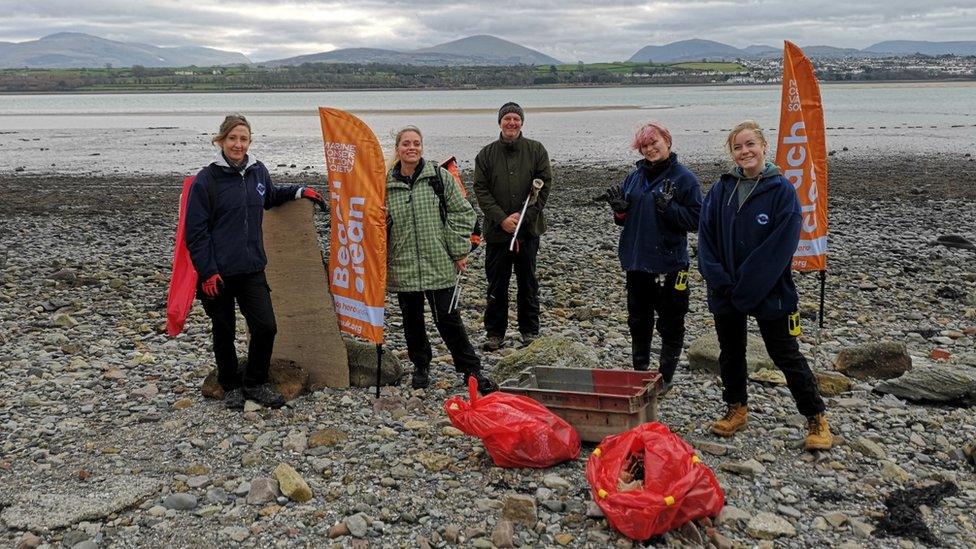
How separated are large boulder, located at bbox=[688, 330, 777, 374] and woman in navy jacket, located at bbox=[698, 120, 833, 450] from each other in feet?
5.75

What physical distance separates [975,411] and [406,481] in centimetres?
464

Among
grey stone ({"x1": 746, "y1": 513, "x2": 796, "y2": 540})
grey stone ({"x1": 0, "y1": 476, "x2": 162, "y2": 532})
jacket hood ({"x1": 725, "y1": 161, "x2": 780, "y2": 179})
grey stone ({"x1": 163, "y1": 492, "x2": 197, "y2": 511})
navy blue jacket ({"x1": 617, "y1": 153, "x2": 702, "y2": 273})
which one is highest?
jacket hood ({"x1": 725, "y1": 161, "x2": 780, "y2": 179})

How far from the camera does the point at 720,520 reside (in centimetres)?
532

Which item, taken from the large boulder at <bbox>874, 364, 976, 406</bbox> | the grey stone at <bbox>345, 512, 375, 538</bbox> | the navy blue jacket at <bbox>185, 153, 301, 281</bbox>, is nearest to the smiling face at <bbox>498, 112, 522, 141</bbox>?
the navy blue jacket at <bbox>185, 153, 301, 281</bbox>

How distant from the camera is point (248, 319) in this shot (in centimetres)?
729

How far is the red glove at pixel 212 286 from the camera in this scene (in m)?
6.90

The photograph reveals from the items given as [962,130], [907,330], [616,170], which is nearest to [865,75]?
[962,130]

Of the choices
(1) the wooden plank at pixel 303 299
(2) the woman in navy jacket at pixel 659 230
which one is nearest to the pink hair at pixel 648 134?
(2) the woman in navy jacket at pixel 659 230

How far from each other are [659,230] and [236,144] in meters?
3.46

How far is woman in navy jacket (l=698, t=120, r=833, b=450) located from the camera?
600 cm

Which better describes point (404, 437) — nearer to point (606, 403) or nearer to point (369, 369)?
point (369, 369)

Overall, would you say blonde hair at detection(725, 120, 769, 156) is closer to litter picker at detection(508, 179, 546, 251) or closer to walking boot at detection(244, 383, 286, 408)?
litter picker at detection(508, 179, 546, 251)

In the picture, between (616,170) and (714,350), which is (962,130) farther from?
(714,350)

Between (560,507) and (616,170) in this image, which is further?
(616,170)
